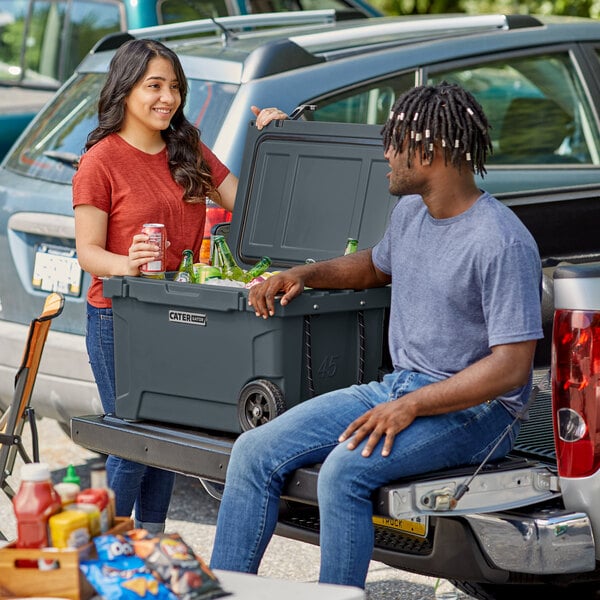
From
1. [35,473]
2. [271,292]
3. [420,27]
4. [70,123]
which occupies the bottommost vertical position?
[35,473]

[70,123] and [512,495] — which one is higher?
[70,123]

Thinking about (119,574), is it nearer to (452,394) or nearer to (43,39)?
(452,394)

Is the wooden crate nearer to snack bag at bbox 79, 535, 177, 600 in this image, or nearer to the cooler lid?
snack bag at bbox 79, 535, 177, 600

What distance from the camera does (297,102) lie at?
5082 millimetres

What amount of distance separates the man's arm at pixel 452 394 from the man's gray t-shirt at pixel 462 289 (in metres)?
0.05

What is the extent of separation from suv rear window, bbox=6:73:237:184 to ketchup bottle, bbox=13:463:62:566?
261 centimetres

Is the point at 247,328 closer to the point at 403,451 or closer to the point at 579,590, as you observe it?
the point at 403,451

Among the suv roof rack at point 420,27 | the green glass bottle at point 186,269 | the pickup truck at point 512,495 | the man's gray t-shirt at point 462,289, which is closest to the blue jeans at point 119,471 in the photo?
the green glass bottle at point 186,269

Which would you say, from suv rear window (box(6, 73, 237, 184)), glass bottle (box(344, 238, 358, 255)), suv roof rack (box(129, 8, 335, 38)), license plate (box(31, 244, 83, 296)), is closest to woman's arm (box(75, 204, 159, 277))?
glass bottle (box(344, 238, 358, 255))

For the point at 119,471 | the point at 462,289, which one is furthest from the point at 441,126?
the point at 119,471

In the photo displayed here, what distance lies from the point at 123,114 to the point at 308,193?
0.66m

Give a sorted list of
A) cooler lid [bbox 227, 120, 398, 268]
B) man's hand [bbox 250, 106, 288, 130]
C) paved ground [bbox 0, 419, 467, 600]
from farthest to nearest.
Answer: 1. paved ground [bbox 0, 419, 467, 600]
2. man's hand [bbox 250, 106, 288, 130]
3. cooler lid [bbox 227, 120, 398, 268]

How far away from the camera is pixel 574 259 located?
14.5ft

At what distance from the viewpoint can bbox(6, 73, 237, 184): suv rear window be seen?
16.8 ft
